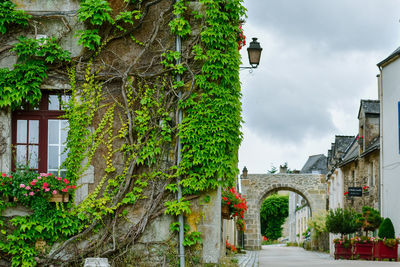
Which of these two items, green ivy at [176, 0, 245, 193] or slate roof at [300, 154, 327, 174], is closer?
green ivy at [176, 0, 245, 193]

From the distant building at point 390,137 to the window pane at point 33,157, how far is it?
13.3 m

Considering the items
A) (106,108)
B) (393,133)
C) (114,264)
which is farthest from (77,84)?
(393,133)

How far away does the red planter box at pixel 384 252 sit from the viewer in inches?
671

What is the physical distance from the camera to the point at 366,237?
1848 centimetres

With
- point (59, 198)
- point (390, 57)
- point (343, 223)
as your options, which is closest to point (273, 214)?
point (343, 223)

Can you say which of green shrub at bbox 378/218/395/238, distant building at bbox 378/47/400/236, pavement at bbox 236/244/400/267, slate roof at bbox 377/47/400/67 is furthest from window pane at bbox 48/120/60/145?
slate roof at bbox 377/47/400/67

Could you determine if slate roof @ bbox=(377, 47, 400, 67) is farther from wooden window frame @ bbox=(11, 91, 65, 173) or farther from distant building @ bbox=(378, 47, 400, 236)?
wooden window frame @ bbox=(11, 91, 65, 173)

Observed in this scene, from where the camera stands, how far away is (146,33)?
931cm

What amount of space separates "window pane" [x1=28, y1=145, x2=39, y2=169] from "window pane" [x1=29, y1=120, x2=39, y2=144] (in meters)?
0.09

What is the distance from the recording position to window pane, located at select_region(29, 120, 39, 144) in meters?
9.02

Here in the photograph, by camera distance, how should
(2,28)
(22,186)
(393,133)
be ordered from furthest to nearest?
(393,133)
(2,28)
(22,186)

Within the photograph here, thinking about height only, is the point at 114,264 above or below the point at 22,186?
below

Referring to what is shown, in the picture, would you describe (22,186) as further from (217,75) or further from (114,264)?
(217,75)

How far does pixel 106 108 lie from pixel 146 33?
4.33ft
